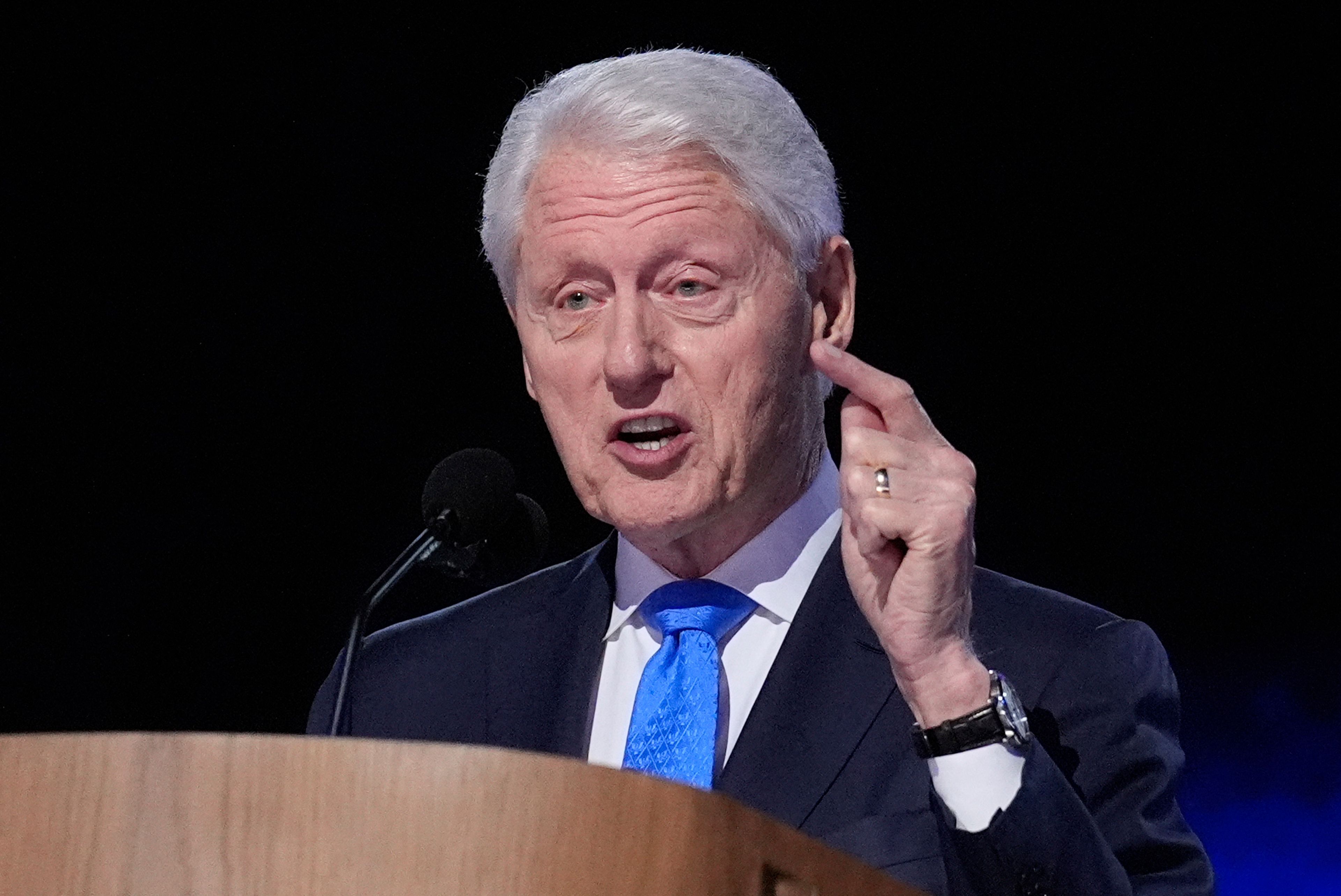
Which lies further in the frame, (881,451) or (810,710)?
(810,710)

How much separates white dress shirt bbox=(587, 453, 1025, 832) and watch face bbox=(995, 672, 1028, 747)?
0.47 metres

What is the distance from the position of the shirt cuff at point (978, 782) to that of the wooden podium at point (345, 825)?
628mm

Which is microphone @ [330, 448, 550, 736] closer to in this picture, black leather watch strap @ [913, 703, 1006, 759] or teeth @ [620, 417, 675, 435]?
teeth @ [620, 417, 675, 435]

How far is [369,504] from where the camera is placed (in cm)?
325

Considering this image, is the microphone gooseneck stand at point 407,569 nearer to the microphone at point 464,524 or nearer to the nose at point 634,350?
the microphone at point 464,524

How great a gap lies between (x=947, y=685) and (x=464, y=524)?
642 millimetres

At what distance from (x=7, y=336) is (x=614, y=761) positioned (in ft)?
5.32

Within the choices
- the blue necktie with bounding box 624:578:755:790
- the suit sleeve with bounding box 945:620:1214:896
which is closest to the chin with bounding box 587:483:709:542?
the blue necktie with bounding box 624:578:755:790

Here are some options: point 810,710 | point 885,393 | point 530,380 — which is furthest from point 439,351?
point 885,393

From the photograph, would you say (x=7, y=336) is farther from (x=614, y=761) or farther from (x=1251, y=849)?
(x=1251, y=849)

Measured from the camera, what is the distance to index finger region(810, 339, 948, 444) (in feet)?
5.68

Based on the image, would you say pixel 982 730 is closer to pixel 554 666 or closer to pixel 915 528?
pixel 915 528

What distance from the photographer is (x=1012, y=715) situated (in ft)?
5.60

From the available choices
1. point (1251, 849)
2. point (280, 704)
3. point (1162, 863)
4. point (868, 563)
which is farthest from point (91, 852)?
point (1251, 849)
